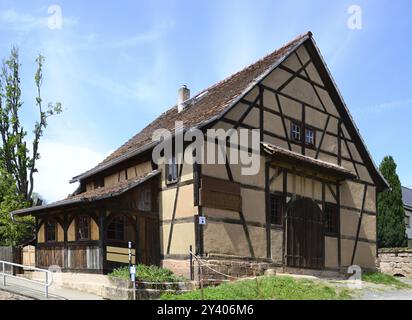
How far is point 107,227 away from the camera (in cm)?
1627

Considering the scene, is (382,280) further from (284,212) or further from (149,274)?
(149,274)

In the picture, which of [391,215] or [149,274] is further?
[391,215]

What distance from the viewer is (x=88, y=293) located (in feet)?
48.9

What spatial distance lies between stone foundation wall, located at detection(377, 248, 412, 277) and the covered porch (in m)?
14.3

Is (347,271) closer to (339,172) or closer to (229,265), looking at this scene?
(339,172)

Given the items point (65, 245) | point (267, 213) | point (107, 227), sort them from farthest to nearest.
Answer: point (267, 213) → point (65, 245) → point (107, 227)

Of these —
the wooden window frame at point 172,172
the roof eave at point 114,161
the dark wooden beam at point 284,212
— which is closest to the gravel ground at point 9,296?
the wooden window frame at point 172,172

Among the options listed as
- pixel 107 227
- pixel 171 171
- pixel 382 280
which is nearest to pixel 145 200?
pixel 171 171

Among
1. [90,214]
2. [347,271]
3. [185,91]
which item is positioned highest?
[185,91]

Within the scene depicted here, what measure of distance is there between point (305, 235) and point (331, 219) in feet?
6.90

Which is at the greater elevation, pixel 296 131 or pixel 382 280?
pixel 296 131

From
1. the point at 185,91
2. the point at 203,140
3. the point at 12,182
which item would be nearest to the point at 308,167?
the point at 203,140

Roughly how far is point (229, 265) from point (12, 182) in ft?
56.6

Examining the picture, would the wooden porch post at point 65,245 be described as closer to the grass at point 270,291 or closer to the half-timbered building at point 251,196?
the half-timbered building at point 251,196
